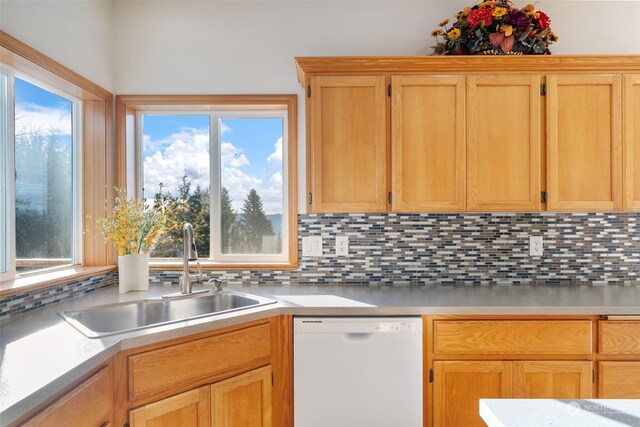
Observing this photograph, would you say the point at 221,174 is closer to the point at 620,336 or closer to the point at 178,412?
the point at 178,412

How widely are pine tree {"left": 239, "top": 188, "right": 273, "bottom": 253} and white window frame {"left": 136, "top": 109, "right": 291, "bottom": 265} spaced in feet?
0.23

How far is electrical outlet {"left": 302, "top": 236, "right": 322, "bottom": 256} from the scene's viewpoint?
246 centimetres

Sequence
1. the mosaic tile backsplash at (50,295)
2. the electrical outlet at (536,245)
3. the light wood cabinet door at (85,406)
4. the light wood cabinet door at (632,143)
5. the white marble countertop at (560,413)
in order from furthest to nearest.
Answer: the electrical outlet at (536,245), the light wood cabinet door at (632,143), the mosaic tile backsplash at (50,295), the light wood cabinet door at (85,406), the white marble countertop at (560,413)

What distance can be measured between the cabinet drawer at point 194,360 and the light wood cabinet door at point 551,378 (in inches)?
45.9

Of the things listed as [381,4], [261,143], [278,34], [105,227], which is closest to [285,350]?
[105,227]

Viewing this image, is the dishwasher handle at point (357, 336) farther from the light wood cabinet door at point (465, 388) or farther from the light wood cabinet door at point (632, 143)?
the light wood cabinet door at point (632, 143)

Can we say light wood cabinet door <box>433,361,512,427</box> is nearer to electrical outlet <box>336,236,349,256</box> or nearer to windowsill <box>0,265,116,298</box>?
electrical outlet <box>336,236,349,256</box>

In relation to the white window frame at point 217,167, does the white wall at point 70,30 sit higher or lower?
higher

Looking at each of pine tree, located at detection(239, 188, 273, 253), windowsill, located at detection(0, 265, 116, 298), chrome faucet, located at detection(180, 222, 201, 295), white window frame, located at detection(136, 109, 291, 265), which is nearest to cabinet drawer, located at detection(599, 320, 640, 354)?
white window frame, located at detection(136, 109, 291, 265)

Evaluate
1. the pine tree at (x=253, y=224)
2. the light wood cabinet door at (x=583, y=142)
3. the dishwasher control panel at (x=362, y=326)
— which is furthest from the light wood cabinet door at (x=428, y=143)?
the pine tree at (x=253, y=224)

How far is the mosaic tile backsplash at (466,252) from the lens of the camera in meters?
2.43

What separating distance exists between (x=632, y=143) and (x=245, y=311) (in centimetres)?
215

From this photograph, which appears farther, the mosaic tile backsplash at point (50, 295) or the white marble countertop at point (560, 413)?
the mosaic tile backsplash at point (50, 295)

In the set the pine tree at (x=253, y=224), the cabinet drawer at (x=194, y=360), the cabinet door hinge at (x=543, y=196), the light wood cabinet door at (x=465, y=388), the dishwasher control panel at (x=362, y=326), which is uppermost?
the cabinet door hinge at (x=543, y=196)
